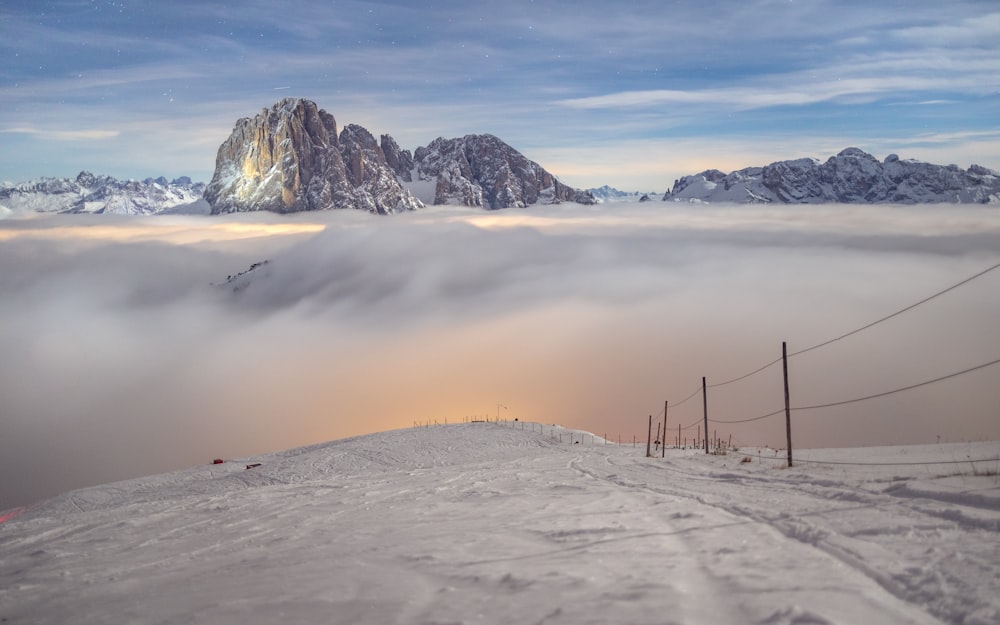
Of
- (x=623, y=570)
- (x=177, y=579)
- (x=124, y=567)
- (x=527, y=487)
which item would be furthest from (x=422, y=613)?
(x=527, y=487)

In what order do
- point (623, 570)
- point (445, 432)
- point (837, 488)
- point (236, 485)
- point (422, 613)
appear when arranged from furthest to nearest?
1. point (445, 432)
2. point (236, 485)
3. point (837, 488)
4. point (623, 570)
5. point (422, 613)

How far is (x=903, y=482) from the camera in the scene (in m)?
14.1

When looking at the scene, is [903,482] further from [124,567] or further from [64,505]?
[64,505]

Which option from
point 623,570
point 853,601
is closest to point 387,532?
point 623,570

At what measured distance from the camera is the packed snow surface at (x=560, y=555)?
26.9 ft

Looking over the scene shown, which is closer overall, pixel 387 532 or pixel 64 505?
pixel 387 532

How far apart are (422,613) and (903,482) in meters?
11.3

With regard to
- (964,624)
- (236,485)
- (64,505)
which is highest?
(964,624)

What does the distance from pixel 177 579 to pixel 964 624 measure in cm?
1247

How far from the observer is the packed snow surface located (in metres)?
8.20

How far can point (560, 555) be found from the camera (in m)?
11.0

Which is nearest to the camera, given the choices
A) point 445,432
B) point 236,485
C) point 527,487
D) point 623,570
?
point 623,570

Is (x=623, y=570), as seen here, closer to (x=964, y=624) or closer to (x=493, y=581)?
(x=493, y=581)

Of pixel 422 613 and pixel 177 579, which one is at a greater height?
pixel 422 613
